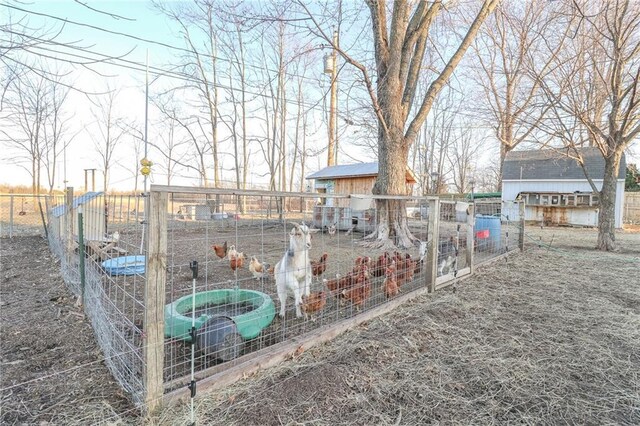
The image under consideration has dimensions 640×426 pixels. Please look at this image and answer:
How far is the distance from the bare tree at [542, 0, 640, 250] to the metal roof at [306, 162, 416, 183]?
7.41m

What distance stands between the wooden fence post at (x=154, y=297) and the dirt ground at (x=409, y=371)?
17 centimetres

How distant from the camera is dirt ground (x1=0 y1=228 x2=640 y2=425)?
77.6 inches

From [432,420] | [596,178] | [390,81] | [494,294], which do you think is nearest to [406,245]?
[494,294]

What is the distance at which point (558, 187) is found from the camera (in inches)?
725

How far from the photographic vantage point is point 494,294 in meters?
4.63

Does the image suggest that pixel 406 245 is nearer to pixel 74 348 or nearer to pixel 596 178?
pixel 74 348

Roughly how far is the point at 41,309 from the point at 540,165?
955 inches

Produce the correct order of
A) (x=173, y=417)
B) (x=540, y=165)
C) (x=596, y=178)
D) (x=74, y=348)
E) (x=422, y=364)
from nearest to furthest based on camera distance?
(x=173, y=417), (x=422, y=364), (x=74, y=348), (x=596, y=178), (x=540, y=165)

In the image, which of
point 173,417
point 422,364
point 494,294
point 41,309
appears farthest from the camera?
point 494,294

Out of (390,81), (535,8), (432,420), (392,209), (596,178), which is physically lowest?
(432,420)

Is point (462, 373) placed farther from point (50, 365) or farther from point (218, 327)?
point (50, 365)

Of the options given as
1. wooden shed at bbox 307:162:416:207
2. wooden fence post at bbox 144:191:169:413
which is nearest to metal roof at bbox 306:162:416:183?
wooden shed at bbox 307:162:416:207

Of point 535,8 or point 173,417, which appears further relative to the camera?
point 535,8

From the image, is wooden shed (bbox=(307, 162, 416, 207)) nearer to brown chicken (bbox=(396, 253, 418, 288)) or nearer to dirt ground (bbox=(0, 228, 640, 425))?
brown chicken (bbox=(396, 253, 418, 288))
